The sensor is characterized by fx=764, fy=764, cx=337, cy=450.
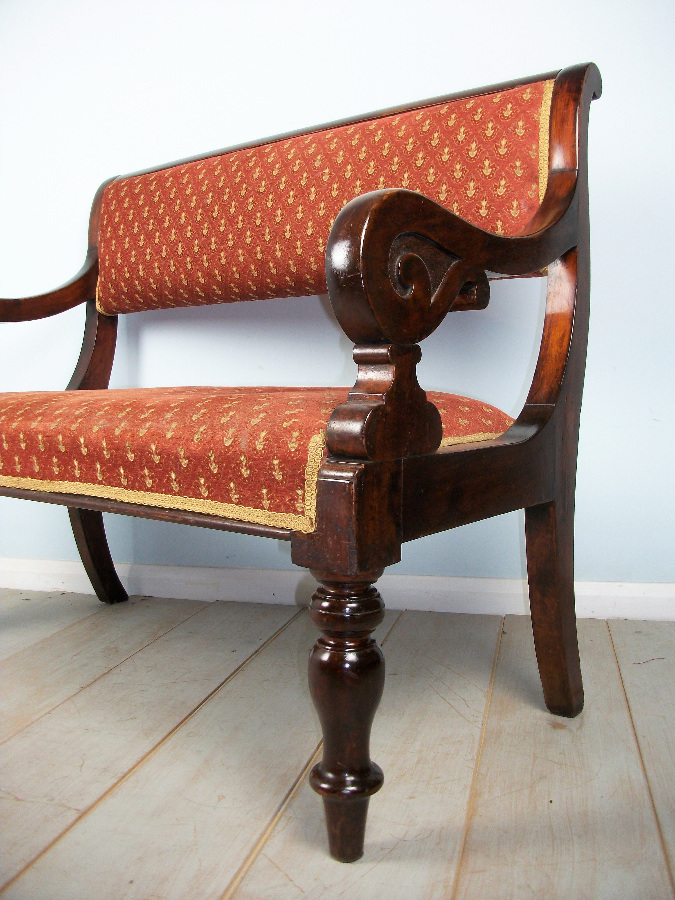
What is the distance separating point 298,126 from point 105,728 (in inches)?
50.8

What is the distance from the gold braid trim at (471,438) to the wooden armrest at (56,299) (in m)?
0.97

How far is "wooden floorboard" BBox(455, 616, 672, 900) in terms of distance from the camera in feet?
2.54

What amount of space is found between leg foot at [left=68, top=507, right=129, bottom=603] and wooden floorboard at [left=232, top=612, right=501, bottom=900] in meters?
0.73

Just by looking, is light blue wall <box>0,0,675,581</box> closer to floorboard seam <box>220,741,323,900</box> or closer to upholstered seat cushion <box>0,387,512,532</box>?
upholstered seat cushion <box>0,387,512,532</box>

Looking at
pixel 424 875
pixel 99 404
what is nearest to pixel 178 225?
pixel 99 404

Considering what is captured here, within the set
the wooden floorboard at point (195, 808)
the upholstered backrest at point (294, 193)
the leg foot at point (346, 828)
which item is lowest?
the wooden floorboard at point (195, 808)

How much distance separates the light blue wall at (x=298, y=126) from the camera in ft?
4.95

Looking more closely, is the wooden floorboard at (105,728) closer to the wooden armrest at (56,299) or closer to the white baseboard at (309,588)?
the white baseboard at (309,588)

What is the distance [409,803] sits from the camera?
0.92m

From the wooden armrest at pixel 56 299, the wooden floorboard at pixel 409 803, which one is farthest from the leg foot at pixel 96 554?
the wooden floorboard at pixel 409 803

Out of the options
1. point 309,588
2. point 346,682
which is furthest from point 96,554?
point 346,682

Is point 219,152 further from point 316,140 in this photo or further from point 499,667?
point 499,667

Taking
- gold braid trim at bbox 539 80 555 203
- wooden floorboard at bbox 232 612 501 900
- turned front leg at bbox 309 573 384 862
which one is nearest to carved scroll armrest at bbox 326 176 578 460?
turned front leg at bbox 309 573 384 862

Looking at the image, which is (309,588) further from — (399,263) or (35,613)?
(399,263)
